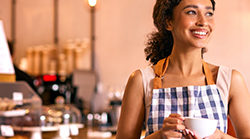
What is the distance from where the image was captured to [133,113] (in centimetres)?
140

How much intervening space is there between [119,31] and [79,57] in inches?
35.3

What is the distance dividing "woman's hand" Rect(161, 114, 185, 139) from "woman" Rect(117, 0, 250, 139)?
11 cm

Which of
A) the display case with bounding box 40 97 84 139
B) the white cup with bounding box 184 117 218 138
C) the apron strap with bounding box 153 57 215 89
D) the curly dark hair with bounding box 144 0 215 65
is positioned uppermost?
the curly dark hair with bounding box 144 0 215 65

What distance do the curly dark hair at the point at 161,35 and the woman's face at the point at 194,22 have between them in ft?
0.15

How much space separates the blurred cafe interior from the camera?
8.54ft

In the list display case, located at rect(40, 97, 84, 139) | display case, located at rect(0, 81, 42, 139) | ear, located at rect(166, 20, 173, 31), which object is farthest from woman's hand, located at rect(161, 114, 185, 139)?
display case, located at rect(40, 97, 84, 139)

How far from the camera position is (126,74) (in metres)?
5.79

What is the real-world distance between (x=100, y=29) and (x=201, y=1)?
197 inches

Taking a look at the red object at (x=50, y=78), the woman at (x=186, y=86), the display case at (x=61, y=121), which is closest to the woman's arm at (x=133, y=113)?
the woman at (x=186, y=86)

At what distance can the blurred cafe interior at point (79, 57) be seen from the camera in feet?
8.54

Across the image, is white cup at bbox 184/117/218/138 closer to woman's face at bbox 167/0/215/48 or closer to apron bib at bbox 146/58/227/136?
apron bib at bbox 146/58/227/136

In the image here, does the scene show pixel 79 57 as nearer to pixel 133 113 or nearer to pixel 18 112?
pixel 18 112

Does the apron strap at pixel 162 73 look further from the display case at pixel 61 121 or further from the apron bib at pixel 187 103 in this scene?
the display case at pixel 61 121

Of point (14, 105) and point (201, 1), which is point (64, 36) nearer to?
point (14, 105)
